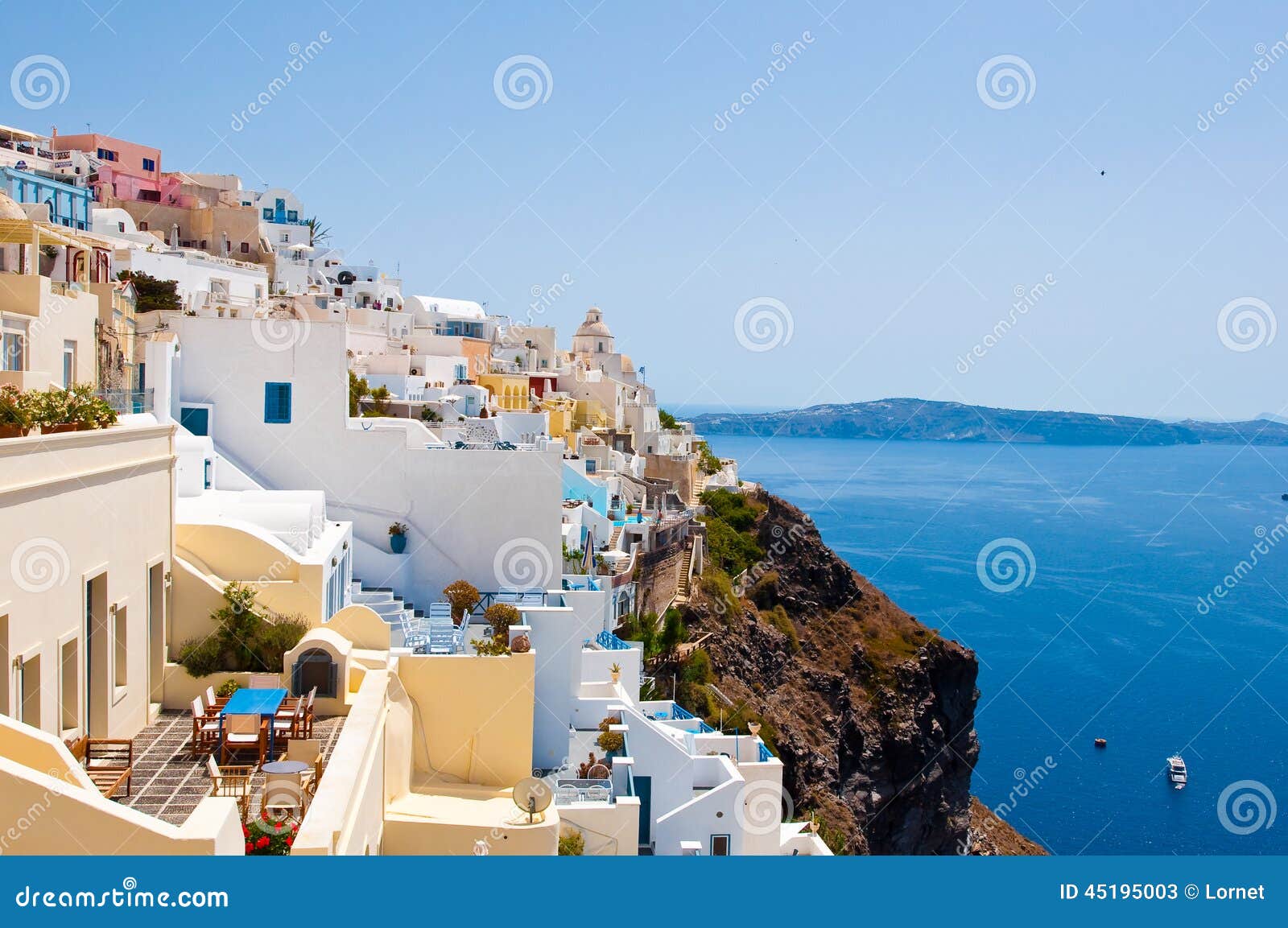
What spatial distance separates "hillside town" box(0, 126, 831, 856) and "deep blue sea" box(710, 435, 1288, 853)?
83.1 ft

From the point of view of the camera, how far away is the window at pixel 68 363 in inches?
508

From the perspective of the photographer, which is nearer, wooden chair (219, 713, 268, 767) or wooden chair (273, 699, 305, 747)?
wooden chair (219, 713, 268, 767)

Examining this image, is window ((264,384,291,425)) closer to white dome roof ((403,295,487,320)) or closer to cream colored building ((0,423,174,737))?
cream colored building ((0,423,174,737))

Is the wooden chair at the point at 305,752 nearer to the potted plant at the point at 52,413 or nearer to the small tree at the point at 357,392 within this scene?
the potted plant at the point at 52,413

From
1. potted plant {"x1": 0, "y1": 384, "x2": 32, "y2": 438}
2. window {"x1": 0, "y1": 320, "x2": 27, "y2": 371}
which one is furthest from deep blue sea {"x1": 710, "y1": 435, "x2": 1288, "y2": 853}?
potted plant {"x1": 0, "y1": 384, "x2": 32, "y2": 438}

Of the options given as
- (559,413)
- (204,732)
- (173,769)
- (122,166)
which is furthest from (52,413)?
(122,166)

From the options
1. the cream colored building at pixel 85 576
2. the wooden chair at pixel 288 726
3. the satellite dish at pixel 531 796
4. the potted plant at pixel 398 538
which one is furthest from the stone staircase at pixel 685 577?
the wooden chair at pixel 288 726

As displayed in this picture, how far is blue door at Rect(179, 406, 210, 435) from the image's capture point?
16.5 meters

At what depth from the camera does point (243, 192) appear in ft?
185

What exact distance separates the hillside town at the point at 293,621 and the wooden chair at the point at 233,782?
3 cm

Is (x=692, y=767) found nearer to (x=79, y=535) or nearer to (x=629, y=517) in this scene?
(x=79, y=535)

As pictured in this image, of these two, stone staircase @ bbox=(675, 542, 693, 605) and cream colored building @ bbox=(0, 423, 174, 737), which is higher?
cream colored building @ bbox=(0, 423, 174, 737)

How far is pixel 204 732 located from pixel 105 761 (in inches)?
33.5
